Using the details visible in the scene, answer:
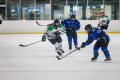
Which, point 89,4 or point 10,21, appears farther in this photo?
point 89,4

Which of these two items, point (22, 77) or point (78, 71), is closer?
point (22, 77)

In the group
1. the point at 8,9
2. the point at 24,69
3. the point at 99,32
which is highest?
the point at 8,9

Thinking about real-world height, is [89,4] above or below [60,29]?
above

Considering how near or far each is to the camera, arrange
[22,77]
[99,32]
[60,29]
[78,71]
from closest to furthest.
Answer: [22,77]
[78,71]
[99,32]
[60,29]

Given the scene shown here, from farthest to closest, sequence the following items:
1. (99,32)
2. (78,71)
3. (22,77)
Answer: (99,32) < (78,71) < (22,77)

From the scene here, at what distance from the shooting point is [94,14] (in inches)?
644

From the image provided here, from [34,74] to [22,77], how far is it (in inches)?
10.3

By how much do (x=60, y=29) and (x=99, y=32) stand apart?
1315 mm

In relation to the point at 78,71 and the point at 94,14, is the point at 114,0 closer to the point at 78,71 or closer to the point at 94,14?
the point at 94,14

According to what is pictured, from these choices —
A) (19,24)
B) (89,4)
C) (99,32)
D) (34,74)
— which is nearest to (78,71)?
(34,74)

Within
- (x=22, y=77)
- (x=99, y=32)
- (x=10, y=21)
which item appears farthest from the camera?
(x=10, y=21)

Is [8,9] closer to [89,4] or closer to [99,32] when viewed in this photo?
[89,4]

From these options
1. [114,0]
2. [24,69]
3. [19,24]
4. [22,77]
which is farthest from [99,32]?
[114,0]

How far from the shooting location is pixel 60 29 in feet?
19.3
